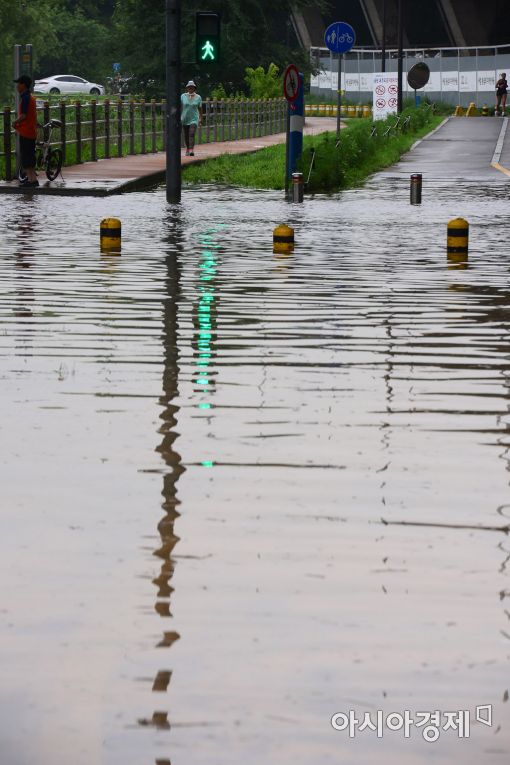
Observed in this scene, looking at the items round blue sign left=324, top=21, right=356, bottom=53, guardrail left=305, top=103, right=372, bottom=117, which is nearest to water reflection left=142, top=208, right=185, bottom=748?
round blue sign left=324, top=21, right=356, bottom=53

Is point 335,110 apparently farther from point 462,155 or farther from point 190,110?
point 190,110

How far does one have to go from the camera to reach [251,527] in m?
6.92

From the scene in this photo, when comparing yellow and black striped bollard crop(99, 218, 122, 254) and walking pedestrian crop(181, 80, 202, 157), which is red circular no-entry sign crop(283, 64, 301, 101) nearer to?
walking pedestrian crop(181, 80, 202, 157)

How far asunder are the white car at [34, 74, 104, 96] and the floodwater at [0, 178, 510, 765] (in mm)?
103437

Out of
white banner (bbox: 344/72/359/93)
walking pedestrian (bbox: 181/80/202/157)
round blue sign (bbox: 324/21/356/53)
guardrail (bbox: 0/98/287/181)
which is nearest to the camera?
guardrail (bbox: 0/98/287/181)

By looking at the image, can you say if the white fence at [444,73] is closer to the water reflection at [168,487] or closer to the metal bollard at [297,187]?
the metal bollard at [297,187]

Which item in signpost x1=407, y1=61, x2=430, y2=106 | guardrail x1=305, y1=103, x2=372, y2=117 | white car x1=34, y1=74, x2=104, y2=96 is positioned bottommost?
guardrail x1=305, y1=103, x2=372, y2=117

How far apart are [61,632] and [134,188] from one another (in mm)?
29561

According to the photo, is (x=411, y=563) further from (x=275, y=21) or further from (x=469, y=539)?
(x=275, y=21)

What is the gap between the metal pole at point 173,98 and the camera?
1131 inches

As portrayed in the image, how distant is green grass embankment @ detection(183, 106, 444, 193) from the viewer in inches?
1378

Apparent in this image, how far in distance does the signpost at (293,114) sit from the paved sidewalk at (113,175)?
2.83 meters

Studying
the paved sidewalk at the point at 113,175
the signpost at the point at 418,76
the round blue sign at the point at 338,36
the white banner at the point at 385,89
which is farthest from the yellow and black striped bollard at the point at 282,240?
the signpost at the point at 418,76

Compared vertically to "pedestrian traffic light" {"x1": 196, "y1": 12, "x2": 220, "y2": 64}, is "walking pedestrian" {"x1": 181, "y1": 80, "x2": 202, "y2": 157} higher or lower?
lower
